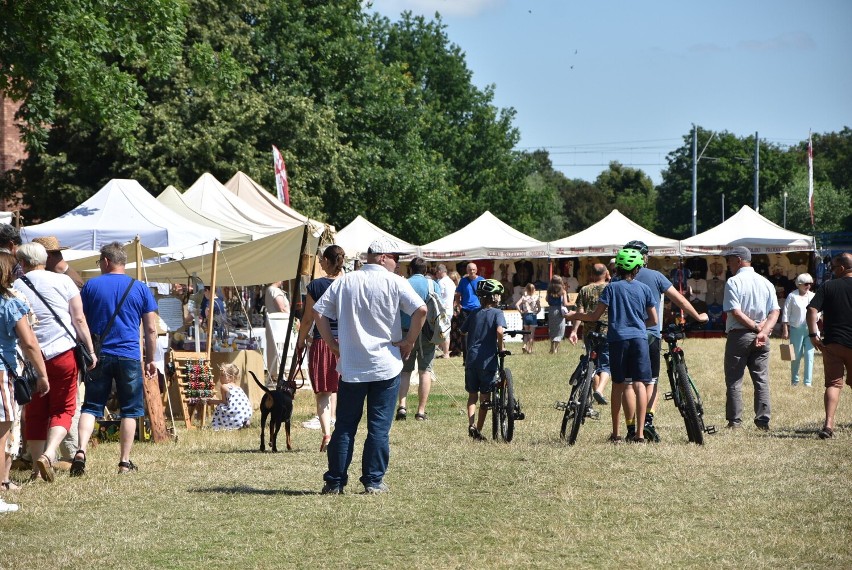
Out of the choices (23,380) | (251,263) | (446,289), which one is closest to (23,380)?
(23,380)

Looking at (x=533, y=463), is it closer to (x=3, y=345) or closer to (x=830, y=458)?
(x=830, y=458)

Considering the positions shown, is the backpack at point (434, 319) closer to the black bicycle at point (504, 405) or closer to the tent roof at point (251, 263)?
the black bicycle at point (504, 405)

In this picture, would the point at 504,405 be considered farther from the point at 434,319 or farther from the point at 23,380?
the point at 23,380

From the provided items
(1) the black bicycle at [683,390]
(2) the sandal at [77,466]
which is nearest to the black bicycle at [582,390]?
(1) the black bicycle at [683,390]

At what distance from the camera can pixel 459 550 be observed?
657 centimetres

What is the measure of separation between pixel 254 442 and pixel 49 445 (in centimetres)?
319

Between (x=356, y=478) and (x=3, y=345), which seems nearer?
(x=3, y=345)

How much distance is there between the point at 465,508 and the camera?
7.88 meters

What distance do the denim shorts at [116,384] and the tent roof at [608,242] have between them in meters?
23.4

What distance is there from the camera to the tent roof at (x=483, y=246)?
3231 cm

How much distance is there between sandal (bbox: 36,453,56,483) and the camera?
9070mm

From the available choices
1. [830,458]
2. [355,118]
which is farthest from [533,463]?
[355,118]

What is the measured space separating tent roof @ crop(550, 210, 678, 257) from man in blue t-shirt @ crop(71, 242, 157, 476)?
2335 cm

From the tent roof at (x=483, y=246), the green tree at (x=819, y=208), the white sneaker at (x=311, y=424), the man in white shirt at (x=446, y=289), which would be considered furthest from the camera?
the green tree at (x=819, y=208)
